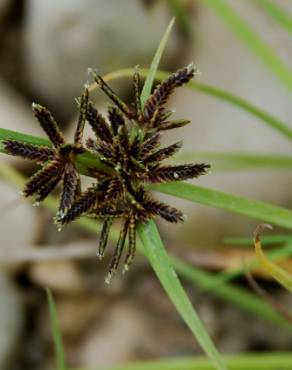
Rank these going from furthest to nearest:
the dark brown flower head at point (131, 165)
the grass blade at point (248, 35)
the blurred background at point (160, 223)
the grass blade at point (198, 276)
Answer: the blurred background at point (160, 223), the grass blade at point (198, 276), the grass blade at point (248, 35), the dark brown flower head at point (131, 165)

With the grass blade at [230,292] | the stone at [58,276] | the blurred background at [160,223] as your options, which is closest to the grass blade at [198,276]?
the grass blade at [230,292]

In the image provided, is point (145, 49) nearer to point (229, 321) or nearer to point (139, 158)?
point (229, 321)

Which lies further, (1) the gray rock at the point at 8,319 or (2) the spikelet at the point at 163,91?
(1) the gray rock at the point at 8,319

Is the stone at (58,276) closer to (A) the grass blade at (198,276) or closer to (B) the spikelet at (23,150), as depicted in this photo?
(A) the grass blade at (198,276)

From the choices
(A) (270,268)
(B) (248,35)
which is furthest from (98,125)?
(B) (248,35)

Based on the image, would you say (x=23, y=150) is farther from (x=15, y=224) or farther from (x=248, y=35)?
(x=15, y=224)

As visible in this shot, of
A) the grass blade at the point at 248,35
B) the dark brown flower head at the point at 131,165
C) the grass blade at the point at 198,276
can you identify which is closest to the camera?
the dark brown flower head at the point at 131,165

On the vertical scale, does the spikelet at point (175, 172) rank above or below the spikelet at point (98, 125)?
below

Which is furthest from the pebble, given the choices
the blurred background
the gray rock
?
the gray rock

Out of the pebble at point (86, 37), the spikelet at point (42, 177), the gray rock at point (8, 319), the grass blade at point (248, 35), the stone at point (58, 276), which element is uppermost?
the pebble at point (86, 37)
